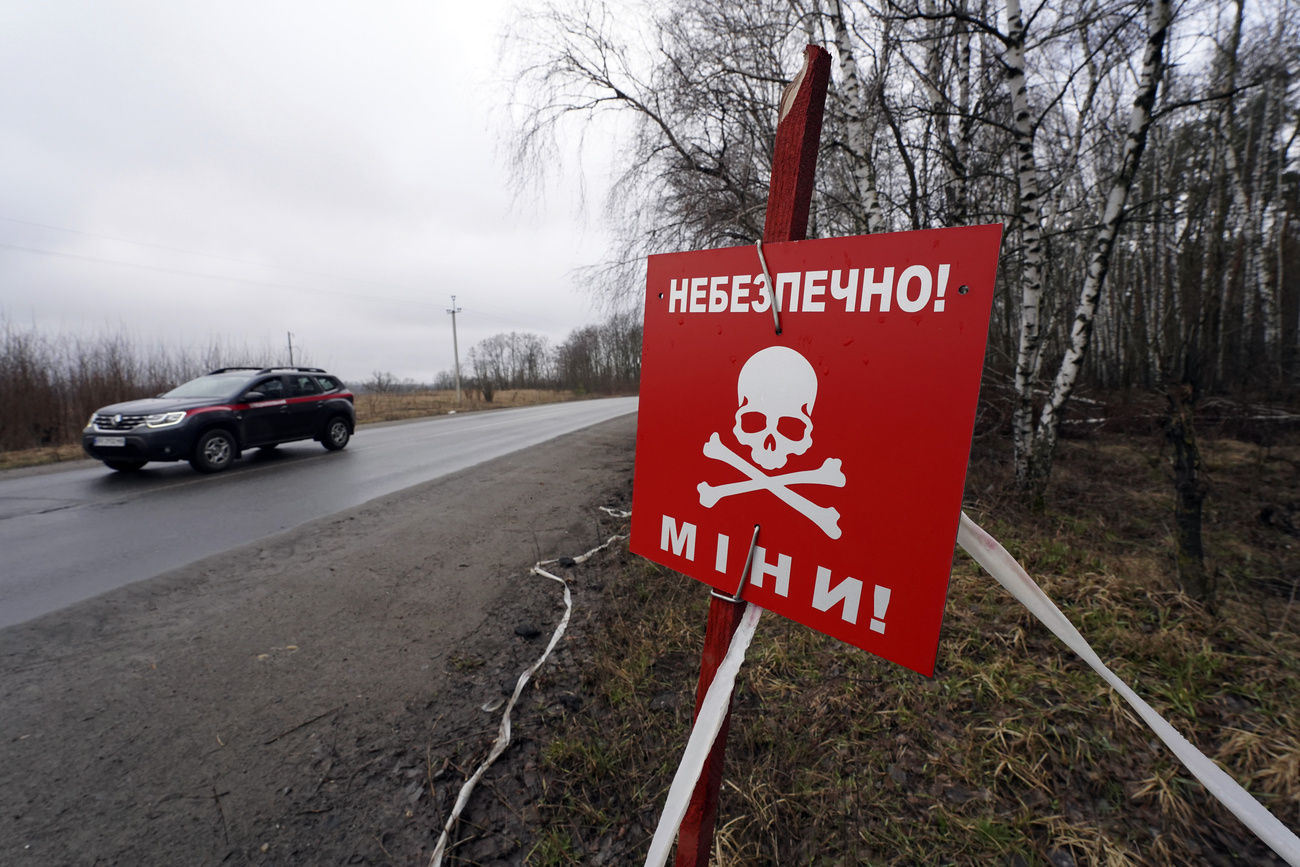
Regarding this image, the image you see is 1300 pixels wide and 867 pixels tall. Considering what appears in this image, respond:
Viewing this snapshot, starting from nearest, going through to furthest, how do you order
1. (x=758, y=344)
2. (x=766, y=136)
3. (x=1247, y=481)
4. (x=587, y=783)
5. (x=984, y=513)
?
(x=758, y=344)
(x=587, y=783)
(x=984, y=513)
(x=1247, y=481)
(x=766, y=136)

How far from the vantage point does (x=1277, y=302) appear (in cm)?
1027

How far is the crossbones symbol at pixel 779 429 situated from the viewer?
45.9 inches

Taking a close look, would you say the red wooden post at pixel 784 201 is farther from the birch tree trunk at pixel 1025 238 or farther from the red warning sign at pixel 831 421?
the birch tree trunk at pixel 1025 238

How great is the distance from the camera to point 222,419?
8.26m

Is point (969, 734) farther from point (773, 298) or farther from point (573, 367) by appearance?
point (573, 367)

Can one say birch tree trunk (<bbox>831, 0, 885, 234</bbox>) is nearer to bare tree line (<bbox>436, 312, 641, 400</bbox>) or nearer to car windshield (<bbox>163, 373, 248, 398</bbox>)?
car windshield (<bbox>163, 373, 248, 398</bbox>)

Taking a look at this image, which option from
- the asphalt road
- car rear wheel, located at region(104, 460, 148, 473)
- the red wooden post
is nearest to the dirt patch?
the asphalt road

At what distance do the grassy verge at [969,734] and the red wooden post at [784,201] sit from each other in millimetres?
637

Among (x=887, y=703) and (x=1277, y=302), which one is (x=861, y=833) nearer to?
(x=887, y=703)

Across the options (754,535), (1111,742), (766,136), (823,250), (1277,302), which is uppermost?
(766,136)

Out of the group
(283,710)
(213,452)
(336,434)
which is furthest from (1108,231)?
(336,434)

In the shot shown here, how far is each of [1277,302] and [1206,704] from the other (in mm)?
12925

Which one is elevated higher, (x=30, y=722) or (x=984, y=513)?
(x=984, y=513)

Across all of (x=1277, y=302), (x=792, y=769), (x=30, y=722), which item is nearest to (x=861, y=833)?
(x=792, y=769)
